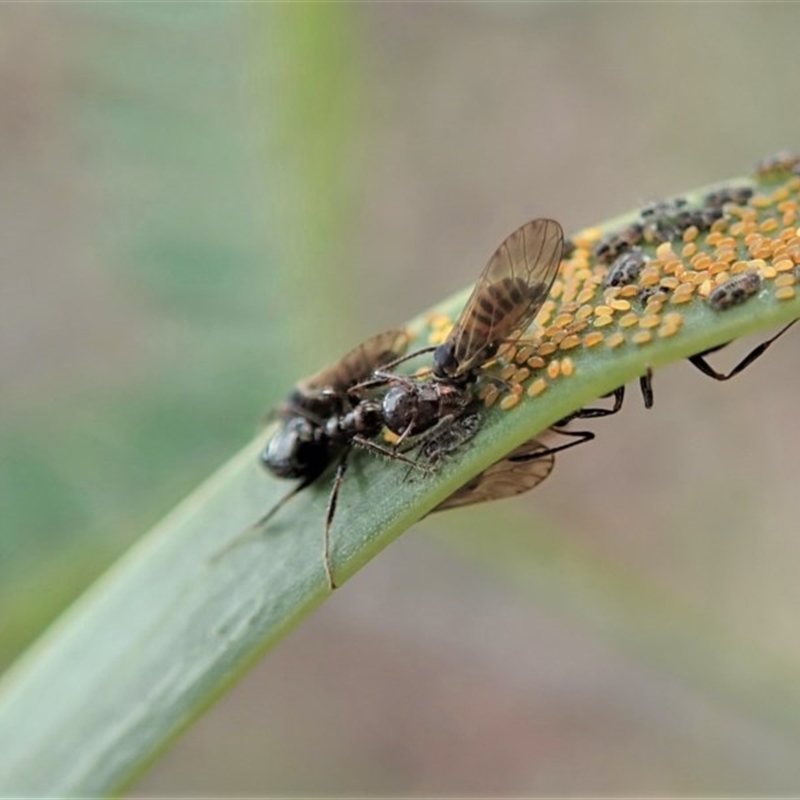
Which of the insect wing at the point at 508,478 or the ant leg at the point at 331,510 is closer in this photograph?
the ant leg at the point at 331,510

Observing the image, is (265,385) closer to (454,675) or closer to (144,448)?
(144,448)

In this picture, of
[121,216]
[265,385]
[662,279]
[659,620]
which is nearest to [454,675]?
[659,620]

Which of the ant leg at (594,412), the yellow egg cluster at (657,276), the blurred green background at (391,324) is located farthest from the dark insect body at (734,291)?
the blurred green background at (391,324)

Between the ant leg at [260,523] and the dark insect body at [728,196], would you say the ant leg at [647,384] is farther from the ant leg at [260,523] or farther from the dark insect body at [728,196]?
the ant leg at [260,523]

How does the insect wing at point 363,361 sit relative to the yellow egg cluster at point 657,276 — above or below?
below

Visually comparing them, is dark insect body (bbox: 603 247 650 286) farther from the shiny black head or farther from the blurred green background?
the blurred green background

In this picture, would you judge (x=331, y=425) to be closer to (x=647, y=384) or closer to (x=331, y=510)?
(x=331, y=510)

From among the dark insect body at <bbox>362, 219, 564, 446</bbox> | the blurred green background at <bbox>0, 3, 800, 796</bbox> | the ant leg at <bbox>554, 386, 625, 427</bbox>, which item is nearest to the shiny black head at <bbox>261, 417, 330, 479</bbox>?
the dark insect body at <bbox>362, 219, 564, 446</bbox>
